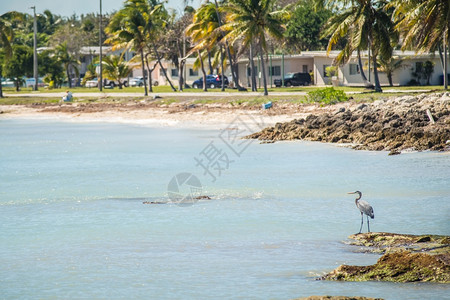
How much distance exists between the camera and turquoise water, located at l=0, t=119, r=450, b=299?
9.54 m

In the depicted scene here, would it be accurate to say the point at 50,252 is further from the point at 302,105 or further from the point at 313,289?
the point at 302,105

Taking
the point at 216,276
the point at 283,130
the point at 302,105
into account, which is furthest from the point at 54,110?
the point at 216,276

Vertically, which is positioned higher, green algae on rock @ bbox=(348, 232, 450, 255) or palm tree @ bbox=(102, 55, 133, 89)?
palm tree @ bbox=(102, 55, 133, 89)

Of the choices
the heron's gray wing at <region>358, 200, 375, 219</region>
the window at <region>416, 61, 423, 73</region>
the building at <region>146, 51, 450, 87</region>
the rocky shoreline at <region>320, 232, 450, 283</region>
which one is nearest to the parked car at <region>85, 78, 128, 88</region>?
the building at <region>146, 51, 450, 87</region>

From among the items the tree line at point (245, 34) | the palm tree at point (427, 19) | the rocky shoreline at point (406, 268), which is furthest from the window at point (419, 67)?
the rocky shoreline at point (406, 268)

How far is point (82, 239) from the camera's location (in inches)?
477

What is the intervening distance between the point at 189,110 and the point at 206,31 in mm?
12237

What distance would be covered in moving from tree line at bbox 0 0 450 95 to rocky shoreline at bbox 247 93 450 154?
3.76m

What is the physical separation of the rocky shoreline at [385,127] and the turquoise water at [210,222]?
1086 millimetres

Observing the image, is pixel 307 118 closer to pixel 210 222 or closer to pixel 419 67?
pixel 210 222

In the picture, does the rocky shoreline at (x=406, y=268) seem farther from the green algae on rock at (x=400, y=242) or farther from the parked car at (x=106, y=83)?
the parked car at (x=106, y=83)

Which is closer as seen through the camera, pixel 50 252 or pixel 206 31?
pixel 50 252

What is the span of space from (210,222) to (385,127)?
43.0ft

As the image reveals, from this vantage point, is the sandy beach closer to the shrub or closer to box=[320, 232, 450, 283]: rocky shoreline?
the shrub
